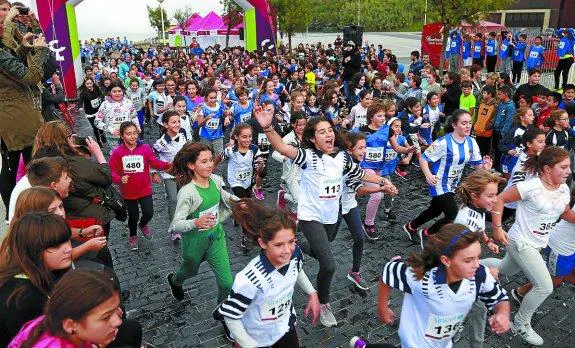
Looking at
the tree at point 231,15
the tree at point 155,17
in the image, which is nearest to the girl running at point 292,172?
the tree at point 231,15

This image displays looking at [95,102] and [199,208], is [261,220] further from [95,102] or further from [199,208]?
[95,102]

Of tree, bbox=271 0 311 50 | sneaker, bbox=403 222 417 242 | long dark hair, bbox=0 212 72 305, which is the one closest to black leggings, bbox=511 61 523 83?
tree, bbox=271 0 311 50

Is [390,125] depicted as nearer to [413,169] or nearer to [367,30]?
[413,169]

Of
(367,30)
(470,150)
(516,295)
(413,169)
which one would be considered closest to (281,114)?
(413,169)

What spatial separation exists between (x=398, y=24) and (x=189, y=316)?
69.6m

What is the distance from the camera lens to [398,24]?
67688 millimetres

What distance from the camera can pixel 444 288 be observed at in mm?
2955

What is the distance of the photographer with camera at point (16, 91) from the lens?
192 inches

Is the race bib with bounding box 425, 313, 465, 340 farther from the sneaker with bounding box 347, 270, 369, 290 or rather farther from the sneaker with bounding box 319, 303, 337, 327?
the sneaker with bounding box 347, 270, 369, 290

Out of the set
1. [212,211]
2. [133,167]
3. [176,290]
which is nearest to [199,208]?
[212,211]

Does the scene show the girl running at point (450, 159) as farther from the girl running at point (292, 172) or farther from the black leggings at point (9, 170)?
the black leggings at point (9, 170)

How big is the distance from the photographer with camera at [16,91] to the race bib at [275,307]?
3694 millimetres

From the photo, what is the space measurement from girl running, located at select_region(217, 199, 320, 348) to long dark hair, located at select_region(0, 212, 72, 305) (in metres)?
1.10

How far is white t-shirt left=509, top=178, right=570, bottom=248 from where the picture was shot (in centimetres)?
413
